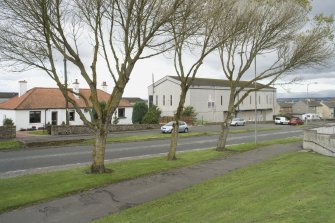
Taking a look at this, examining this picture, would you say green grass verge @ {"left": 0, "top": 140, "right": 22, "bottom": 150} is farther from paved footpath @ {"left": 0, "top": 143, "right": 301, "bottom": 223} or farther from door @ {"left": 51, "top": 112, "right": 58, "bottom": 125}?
door @ {"left": 51, "top": 112, "right": 58, "bottom": 125}

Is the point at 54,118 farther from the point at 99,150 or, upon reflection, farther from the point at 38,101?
the point at 99,150

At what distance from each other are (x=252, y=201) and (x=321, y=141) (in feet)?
54.6

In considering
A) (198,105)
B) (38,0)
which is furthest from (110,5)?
(198,105)

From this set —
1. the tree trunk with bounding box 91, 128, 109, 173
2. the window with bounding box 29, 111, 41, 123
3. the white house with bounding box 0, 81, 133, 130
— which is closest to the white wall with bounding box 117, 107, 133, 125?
the white house with bounding box 0, 81, 133, 130

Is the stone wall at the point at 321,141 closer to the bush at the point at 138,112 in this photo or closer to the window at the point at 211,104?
the bush at the point at 138,112

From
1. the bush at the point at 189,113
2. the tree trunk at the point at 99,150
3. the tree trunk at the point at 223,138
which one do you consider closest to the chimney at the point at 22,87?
the bush at the point at 189,113

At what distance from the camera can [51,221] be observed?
10.2m

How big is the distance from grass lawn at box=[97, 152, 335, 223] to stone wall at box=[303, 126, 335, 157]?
8.65m

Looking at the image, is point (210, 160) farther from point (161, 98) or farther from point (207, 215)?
point (161, 98)

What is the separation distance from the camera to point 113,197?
12828 millimetres

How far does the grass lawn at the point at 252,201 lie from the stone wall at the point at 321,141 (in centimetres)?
865

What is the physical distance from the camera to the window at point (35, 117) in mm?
A: 47556

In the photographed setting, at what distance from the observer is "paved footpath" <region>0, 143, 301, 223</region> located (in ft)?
A: 35.1

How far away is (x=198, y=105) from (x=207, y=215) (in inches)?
2300
